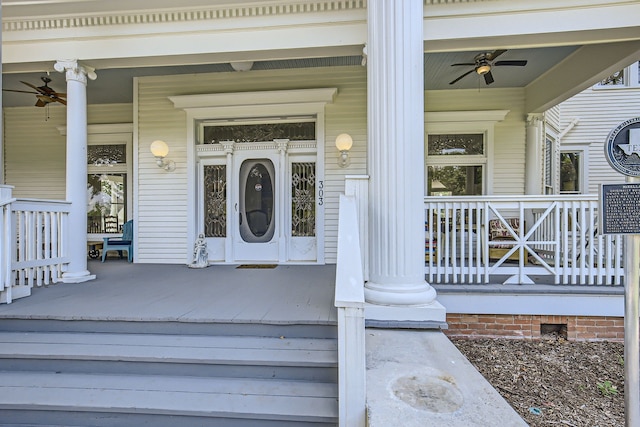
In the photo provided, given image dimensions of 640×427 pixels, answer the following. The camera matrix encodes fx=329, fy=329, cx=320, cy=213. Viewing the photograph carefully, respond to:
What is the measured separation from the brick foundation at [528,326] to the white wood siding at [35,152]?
26.6 ft

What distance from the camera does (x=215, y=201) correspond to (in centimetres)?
593

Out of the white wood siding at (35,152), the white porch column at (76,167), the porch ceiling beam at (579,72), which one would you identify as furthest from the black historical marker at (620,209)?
the white wood siding at (35,152)

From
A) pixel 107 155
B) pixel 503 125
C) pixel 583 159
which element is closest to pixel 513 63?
pixel 503 125

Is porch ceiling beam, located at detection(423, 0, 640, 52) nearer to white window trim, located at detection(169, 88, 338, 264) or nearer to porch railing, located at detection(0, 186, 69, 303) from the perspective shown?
white window trim, located at detection(169, 88, 338, 264)

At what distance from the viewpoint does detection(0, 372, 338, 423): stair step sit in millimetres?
2006

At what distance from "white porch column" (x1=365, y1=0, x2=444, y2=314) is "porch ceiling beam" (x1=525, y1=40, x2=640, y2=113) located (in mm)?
3294

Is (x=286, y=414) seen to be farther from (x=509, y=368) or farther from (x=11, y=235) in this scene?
(x=11, y=235)

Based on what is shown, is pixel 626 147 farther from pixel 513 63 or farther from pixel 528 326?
pixel 513 63

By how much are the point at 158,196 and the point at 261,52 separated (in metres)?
3.27

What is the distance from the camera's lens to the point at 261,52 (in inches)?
168

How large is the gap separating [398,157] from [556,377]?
244cm

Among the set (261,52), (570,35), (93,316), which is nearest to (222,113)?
(261,52)

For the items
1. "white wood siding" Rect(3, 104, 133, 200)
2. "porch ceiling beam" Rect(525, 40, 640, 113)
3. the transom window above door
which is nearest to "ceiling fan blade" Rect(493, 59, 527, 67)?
"porch ceiling beam" Rect(525, 40, 640, 113)

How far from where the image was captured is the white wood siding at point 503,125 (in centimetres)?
622
